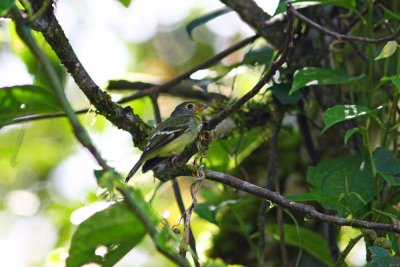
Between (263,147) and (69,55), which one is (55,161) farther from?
(69,55)

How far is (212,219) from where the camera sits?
3463 mm

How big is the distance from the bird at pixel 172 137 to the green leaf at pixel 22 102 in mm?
584

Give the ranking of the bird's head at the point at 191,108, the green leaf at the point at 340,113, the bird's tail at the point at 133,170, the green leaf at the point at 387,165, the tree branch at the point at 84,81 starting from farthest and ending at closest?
the bird's head at the point at 191,108
the bird's tail at the point at 133,170
the green leaf at the point at 387,165
the green leaf at the point at 340,113
the tree branch at the point at 84,81

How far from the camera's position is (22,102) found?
2.77 metres

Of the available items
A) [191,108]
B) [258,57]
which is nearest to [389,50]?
[258,57]

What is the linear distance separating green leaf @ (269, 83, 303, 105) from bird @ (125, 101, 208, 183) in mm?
415

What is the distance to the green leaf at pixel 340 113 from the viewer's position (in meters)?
2.75

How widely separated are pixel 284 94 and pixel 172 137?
0.59 meters

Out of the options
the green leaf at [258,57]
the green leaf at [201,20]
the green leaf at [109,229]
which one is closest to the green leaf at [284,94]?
the green leaf at [258,57]

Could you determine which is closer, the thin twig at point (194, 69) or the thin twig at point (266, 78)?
the thin twig at point (266, 78)

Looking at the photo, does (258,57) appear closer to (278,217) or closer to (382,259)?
(278,217)

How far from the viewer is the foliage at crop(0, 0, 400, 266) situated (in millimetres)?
2281

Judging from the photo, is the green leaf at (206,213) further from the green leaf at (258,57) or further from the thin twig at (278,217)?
the green leaf at (258,57)

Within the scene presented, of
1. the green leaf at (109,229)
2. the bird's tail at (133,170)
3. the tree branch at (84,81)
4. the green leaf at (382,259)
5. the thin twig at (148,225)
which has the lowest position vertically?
the green leaf at (382,259)
